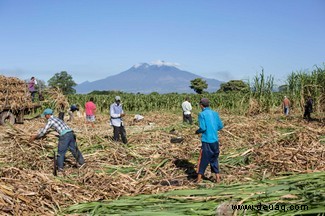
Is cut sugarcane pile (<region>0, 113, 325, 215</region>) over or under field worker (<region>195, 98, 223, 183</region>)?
under

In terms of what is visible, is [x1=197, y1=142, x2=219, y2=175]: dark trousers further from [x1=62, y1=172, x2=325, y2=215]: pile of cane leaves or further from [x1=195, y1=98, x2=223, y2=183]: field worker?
[x1=62, y1=172, x2=325, y2=215]: pile of cane leaves

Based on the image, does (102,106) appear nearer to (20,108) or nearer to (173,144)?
(20,108)

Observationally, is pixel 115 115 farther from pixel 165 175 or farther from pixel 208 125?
pixel 208 125

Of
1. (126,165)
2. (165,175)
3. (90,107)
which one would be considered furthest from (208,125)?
(90,107)

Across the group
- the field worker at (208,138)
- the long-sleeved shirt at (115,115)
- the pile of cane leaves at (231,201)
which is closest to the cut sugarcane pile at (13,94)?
the long-sleeved shirt at (115,115)

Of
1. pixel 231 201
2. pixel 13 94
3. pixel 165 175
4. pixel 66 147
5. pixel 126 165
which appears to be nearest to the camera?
pixel 231 201

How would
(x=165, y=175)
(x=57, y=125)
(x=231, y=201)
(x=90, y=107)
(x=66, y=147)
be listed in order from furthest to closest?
(x=90, y=107) → (x=66, y=147) → (x=57, y=125) → (x=165, y=175) → (x=231, y=201)

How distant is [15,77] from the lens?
48.9 feet

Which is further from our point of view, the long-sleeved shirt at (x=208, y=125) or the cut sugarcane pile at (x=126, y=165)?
the long-sleeved shirt at (x=208, y=125)

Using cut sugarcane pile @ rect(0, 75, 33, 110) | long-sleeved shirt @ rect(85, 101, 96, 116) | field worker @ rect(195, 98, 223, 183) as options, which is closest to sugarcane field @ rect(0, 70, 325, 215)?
field worker @ rect(195, 98, 223, 183)

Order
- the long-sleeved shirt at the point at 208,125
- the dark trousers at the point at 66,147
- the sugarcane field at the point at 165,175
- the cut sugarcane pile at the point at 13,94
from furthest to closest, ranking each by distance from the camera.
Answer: the cut sugarcane pile at the point at 13,94 → the dark trousers at the point at 66,147 → the long-sleeved shirt at the point at 208,125 → the sugarcane field at the point at 165,175

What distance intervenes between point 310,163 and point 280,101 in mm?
17001

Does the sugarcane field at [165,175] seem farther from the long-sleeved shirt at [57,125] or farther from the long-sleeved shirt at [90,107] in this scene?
the long-sleeved shirt at [90,107]

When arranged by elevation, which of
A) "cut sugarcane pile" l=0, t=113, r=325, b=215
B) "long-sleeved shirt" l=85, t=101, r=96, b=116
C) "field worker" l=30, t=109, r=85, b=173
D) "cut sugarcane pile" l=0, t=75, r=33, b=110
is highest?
"cut sugarcane pile" l=0, t=75, r=33, b=110
